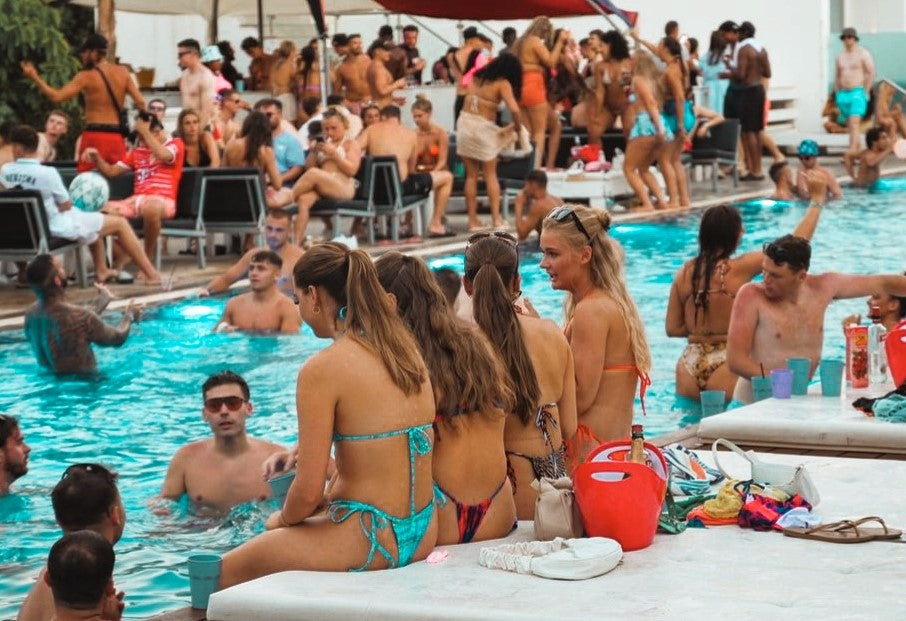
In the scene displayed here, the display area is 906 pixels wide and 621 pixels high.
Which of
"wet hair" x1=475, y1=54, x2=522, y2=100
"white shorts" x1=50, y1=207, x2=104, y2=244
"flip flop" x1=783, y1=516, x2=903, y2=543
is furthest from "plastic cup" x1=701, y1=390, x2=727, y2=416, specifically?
"wet hair" x1=475, y1=54, x2=522, y2=100

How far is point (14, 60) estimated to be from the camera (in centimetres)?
1923

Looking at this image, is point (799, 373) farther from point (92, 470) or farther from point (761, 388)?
point (92, 470)

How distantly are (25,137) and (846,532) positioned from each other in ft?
29.5

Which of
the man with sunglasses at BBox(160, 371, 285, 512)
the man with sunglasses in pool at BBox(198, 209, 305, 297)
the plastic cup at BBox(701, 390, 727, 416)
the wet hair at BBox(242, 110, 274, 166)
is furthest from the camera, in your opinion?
the wet hair at BBox(242, 110, 274, 166)

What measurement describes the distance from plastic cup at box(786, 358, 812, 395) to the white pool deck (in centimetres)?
223

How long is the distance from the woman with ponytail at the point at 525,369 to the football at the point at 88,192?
7.98 metres

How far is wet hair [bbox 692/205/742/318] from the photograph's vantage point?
26.6ft

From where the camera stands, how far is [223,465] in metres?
7.00

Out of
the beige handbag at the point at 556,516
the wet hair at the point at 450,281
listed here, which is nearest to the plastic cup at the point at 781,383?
the wet hair at the point at 450,281

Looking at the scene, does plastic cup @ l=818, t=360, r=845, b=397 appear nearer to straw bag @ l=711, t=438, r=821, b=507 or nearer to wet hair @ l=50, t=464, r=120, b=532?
straw bag @ l=711, t=438, r=821, b=507

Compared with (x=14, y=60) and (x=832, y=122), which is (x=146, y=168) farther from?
(x=832, y=122)

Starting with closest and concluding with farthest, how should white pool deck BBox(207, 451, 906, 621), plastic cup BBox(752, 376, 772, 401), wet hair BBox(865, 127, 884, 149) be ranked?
white pool deck BBox(207, 451, 906, 621), plastic cup BBox(752, 376, 772, 401), wet hair BBox(865, 127, 884, 149)

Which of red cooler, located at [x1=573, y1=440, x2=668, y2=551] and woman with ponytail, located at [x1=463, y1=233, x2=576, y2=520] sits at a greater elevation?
woman with ponytail, located at [x1=463, y1=233, x2=576, y2=520]

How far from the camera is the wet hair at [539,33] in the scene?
61.4 ft
